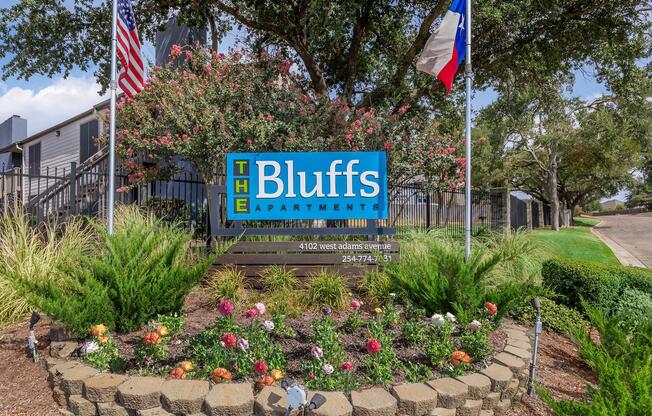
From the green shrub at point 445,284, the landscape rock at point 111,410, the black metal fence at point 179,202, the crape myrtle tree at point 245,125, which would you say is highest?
the crape myrtle tree at point 245,125

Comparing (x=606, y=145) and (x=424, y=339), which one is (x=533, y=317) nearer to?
(x=424, y=339)

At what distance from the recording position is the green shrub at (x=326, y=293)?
4.71m

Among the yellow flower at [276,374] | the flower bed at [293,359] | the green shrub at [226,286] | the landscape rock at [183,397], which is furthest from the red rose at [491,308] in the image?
the green shrub at [226,286]

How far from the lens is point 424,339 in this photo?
3678 millimetres

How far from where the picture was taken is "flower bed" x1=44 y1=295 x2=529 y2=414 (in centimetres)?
293

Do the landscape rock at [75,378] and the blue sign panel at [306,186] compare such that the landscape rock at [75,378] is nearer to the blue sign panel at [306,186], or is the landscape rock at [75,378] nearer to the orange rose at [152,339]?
the orange rose at [152,339]

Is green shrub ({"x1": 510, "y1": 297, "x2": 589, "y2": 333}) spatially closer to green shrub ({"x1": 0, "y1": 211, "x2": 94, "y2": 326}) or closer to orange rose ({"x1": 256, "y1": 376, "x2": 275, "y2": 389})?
orange rose ({"x1": 256, "y1": 376, "x2": 275, "y2": 389})

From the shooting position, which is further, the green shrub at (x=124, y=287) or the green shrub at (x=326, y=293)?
the green shrub at (x=326, y=293)

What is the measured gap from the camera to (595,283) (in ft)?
17.6

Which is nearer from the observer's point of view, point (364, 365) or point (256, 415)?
point (256, 415)

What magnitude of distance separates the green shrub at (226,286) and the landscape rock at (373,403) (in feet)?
7.73

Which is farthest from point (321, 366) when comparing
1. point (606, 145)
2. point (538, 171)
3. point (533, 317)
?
point (538, 171)

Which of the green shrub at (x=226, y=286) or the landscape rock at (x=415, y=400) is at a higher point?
the green shrub at (x=226, y=286)

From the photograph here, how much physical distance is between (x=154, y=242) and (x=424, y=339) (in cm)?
286
